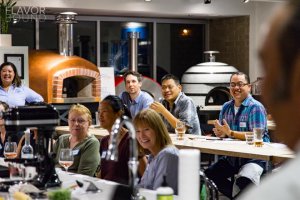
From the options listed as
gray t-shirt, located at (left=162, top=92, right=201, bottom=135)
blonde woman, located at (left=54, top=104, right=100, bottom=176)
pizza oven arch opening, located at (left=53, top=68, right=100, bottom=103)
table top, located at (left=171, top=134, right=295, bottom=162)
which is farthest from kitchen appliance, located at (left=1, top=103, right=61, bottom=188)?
pizza oven arch opening, located at (left=53, top=68, right=100, bottom=103)

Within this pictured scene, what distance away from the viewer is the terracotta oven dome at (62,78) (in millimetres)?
8992

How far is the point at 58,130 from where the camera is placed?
771 centimetres

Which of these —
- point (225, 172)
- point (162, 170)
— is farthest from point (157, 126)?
point (225, 172)

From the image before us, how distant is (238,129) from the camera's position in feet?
20.1

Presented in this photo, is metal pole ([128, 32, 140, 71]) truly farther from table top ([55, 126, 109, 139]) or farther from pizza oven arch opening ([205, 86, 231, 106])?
table top ([55, 126, 109, 139])

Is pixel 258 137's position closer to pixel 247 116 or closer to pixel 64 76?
pixel 247 116

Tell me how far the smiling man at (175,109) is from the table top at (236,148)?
49 cm

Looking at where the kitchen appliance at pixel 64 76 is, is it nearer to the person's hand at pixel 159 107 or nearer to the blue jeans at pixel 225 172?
the person's hand at pixel 159 107

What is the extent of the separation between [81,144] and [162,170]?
4.67ft

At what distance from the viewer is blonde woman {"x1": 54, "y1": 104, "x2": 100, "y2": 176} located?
4766 mm

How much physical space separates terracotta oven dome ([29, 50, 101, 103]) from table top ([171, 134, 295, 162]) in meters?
3.07

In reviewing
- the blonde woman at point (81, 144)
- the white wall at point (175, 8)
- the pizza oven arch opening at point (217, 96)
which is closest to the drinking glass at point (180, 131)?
the blonde woman at point (81, 144)

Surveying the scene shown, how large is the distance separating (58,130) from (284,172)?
709 cm

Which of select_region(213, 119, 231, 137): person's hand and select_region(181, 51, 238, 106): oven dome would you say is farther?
select_region(181, 51, 238, 106): oven dome
